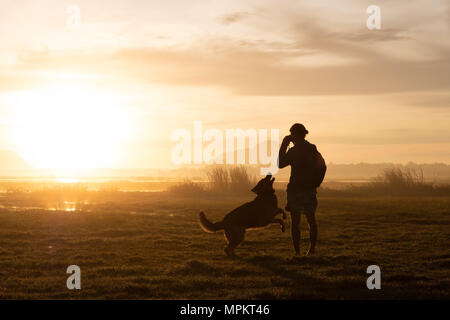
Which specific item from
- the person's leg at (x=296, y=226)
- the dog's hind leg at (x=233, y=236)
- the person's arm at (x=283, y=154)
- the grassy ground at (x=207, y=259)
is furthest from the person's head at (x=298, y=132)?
the grassy ground at (x=207, y=259)

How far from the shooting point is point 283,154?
34.7ft

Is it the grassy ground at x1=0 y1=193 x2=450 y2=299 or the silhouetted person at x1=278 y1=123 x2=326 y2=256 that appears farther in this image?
the silhouetted person at x1=278 y1=123 x2=326 y2=256

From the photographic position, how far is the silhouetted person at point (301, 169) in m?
10.4

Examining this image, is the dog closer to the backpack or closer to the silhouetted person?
the silhouetted person

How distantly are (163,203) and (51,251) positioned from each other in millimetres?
15600

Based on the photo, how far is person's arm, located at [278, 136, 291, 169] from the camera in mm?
10516

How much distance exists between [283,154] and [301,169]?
462 millimetres

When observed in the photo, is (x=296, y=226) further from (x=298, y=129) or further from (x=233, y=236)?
(x=298, y=129)

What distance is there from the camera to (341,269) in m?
9.62

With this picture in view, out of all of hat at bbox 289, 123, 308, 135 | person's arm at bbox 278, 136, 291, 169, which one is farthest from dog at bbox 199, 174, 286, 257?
hat at bbox 289, 123, 308, 135

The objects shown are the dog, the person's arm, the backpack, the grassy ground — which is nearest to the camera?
the grassy ground

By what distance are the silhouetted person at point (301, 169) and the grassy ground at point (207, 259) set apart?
1051mm

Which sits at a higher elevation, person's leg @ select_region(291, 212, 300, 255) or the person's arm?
the person's arm

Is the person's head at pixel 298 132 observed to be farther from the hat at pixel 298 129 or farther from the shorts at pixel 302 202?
the shorts at pixel 302 202
